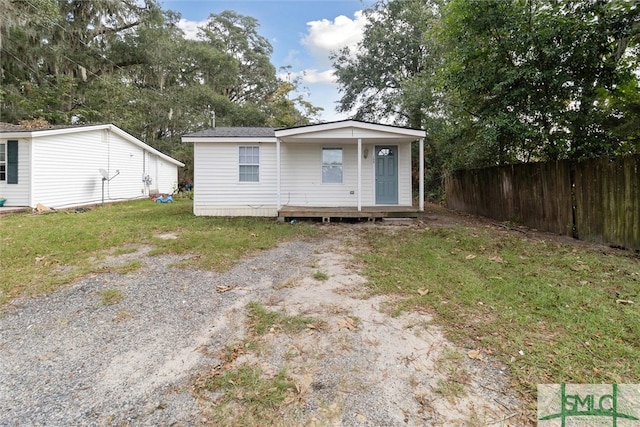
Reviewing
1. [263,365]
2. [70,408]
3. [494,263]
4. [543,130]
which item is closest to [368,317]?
[263,365]

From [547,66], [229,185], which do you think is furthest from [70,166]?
[547,66]

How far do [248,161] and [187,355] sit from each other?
788 cm

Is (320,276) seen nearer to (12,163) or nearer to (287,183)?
(287,183)

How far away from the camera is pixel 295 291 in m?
3.90

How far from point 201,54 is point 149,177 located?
12.4m

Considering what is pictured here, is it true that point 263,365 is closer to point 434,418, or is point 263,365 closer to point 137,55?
point 434,418

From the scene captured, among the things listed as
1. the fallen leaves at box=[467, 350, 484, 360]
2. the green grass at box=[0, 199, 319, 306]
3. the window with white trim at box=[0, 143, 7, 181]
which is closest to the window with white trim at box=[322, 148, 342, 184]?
the green grass at box=[0, 199, 319, 306]

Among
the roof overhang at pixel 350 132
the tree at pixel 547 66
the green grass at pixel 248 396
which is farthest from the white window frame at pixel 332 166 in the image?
the green grass at pixel 248 396

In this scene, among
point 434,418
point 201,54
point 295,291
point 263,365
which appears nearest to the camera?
point 434,418

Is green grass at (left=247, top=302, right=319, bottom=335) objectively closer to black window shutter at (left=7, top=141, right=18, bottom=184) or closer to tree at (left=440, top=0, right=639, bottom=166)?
tree at (left=440, top=0, right=639, bottom=166)

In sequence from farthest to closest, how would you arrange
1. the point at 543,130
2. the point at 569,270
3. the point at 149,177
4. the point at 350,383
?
1. the point at 149,177
2. the point at 543,130
3. the point at 569,270
4. the point at 350,383

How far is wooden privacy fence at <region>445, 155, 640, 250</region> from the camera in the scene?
551 centimetres

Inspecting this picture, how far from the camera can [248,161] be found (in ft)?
32.2

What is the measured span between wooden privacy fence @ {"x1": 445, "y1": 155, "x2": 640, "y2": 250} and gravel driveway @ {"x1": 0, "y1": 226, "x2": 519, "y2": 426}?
5.09 metres
